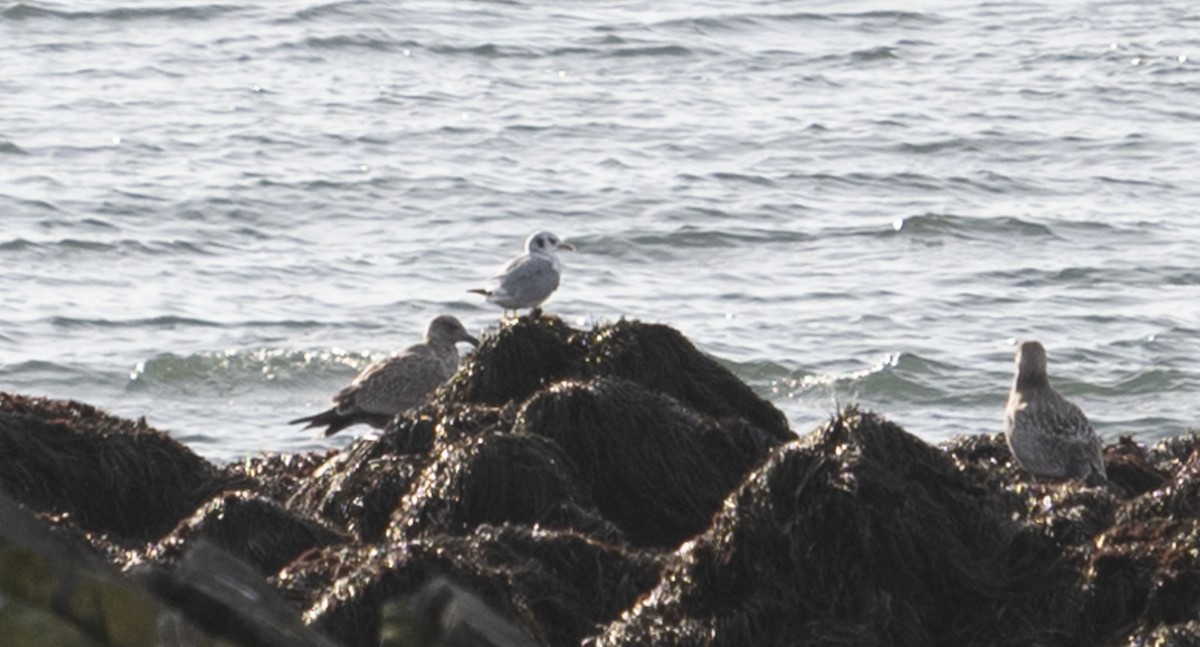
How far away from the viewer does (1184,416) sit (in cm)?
1241

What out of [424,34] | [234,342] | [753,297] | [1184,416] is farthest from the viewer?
[424,34]

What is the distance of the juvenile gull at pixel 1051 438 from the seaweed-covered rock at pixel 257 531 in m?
2.47

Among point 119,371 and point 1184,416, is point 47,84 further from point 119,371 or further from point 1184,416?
point 1184,416

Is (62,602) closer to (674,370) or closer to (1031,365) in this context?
(674,370)

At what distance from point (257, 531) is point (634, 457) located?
1.08 m

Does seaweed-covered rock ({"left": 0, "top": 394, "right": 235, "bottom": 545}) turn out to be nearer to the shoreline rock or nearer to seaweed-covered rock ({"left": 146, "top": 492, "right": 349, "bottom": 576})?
the shoreline rock

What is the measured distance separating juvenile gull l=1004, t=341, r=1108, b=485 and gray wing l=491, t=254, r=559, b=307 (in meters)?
3.77

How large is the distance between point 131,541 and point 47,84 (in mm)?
16789

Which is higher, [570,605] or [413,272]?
[570,605]

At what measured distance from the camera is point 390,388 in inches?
361

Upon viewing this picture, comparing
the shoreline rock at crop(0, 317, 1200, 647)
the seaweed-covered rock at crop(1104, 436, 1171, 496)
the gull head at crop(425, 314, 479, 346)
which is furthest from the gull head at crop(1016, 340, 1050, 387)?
the gull head at crop(425, 314, 479, 346)

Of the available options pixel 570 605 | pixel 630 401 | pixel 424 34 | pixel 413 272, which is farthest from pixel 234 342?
pixel 424 34

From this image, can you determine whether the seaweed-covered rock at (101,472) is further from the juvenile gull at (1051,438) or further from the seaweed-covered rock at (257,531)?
the juvenile gull at (1051,438)

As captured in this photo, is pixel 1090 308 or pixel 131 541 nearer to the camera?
pixel 131 541
